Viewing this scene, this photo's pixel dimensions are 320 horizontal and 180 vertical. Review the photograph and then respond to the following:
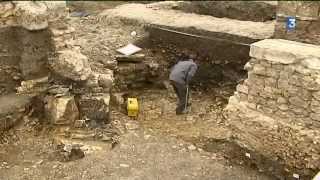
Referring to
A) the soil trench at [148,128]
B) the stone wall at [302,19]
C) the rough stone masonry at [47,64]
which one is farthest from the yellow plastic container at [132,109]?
the stone wall at [302,19]

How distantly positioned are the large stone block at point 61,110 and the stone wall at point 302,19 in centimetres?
423

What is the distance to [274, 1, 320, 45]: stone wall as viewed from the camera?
8.25 metres

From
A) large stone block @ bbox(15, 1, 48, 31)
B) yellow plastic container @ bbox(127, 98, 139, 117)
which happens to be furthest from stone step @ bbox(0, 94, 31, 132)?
yellow plastic container @ bbox(127, 98, 139, 117)

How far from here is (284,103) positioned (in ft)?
18.4

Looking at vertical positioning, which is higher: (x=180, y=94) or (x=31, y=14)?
(x=31, y=14)

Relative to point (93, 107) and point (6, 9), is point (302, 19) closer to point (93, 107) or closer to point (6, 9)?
point (93, 107)

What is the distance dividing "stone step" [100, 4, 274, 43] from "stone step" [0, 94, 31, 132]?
12.3ft

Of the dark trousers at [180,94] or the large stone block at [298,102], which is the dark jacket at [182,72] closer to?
the dark trousers at [180,94]

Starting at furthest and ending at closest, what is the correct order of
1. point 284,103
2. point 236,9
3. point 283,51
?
point 236,9
point 284,103
point 283,51

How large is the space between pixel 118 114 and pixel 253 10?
590 centimetres

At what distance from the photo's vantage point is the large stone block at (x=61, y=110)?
6723mm

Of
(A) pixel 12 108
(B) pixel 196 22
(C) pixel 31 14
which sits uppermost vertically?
(C) pixel 31 14

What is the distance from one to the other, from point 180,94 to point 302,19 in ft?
8.55

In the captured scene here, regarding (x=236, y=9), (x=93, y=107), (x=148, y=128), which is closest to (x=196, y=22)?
(x=236, y=9)
